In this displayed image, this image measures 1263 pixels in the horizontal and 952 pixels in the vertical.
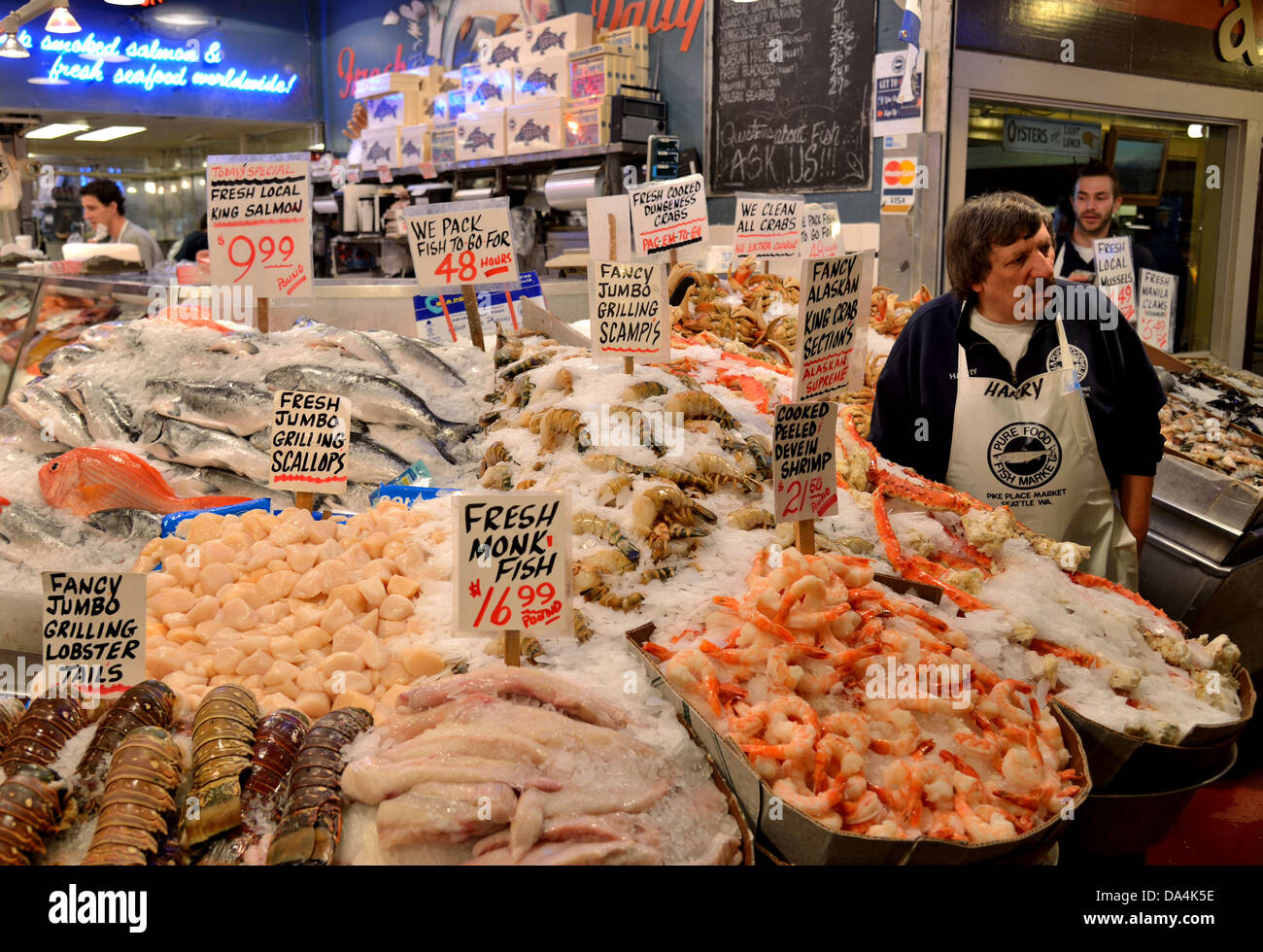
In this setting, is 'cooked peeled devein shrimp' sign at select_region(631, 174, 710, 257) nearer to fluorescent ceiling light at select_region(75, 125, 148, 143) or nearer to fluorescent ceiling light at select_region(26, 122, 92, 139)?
fluorescent ceiling light at select_region(26, 122, 92, 139)

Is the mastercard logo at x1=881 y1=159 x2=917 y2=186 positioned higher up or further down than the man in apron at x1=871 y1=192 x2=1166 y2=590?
higher up

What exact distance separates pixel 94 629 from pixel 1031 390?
8.13 ft

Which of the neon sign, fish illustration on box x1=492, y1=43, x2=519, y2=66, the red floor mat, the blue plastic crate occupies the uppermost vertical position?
the neon sign

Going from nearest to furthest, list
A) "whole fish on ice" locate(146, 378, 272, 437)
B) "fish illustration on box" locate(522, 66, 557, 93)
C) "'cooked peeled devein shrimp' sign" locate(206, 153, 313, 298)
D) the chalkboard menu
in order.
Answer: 1. "whole fish on ice" locate(146, 378, 272, 437)
2. "'cooked peeled devein shrimp' sign" locate(206, 153, 313, 298)
3. the chalkboard menu
4. "fish illustration on box" locate(522, 66, 557, 93)

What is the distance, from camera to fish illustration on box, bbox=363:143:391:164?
10531mm

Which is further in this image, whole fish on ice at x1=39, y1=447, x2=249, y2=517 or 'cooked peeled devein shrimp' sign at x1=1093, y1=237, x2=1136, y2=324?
'cooked peeled devein shrimp' sign at x1=1093, y1=237, x2=1136, y2=324

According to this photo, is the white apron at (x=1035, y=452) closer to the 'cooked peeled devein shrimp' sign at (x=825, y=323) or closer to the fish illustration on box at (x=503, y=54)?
the 'cooked peeled devein shrimp' sign at (x=825, y=323)

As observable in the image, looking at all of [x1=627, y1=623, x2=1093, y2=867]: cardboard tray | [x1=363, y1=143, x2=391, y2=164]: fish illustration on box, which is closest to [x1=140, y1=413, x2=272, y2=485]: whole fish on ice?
[x1=627, y1=623, x2=1093, y2=867]: cardboard tray

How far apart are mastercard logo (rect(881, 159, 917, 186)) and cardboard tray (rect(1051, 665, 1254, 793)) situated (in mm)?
5108

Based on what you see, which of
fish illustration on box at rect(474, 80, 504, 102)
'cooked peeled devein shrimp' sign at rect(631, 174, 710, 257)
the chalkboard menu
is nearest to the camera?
'cooked peeled devein shrimp' sign at rect(631, 174, 710, 257)

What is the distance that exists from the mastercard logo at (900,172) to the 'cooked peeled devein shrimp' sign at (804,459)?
476cm

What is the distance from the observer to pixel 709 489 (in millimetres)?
2199

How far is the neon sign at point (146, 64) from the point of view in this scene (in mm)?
10836

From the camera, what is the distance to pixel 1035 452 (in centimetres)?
288
